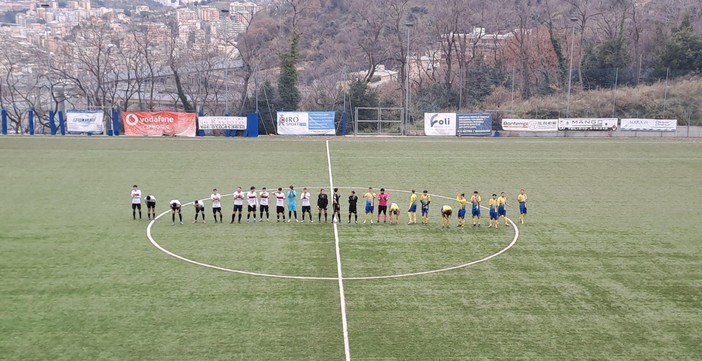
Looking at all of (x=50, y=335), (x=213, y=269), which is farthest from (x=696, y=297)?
(x=50, y=335)

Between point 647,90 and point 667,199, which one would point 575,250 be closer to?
point 667,199

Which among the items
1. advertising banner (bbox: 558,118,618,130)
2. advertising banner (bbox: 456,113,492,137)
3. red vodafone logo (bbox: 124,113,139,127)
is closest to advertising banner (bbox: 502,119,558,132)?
advertising banner (bbox: 558,118,618,130)

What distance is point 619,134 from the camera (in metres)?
52.5

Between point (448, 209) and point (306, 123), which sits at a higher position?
point (306, 123)

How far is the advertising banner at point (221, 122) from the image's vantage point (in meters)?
49.5

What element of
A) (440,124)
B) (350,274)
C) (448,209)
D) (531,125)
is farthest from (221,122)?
(350,274)

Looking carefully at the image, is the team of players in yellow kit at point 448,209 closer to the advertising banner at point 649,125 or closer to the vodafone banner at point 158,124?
the vodafone banner at point 158,124

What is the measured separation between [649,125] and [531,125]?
932cm

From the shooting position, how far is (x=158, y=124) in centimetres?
4925

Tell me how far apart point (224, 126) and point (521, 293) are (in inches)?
1393

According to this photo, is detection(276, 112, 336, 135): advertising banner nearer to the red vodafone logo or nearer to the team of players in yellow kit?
the red vodafone logo

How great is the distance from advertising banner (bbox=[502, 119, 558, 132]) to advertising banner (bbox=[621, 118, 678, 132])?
18.5 ft

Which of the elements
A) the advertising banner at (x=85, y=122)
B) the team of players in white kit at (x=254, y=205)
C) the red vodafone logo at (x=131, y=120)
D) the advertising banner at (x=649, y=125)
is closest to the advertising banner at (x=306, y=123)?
the red vodafone logo at (x=131, y=120)

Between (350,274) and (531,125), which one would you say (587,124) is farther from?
(350,274)
